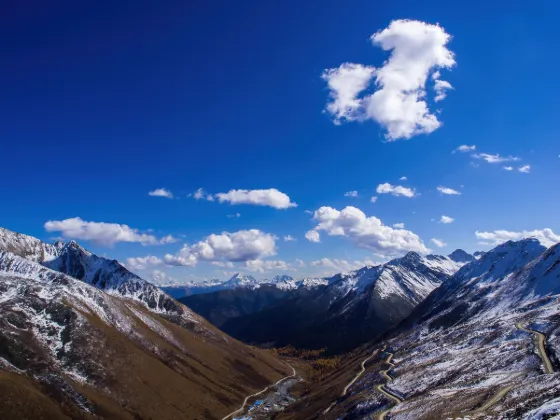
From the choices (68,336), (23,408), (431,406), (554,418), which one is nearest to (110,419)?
(23,408)

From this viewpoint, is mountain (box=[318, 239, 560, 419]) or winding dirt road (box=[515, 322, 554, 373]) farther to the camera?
winding dirt road (box=[515, 322, 554, 373])

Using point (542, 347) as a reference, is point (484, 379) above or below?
below

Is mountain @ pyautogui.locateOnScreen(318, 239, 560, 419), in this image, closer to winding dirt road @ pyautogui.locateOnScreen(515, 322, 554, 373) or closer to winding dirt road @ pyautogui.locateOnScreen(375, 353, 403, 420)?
winding dirt road @ pyautogui.locateOnScreen(515, 322, 554, 373)

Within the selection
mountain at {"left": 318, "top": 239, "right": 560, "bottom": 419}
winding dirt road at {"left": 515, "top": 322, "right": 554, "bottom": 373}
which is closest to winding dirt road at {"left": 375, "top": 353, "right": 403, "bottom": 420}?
mountain at {"left": 318, "top": 239, "right": 560, "bottom": 419}

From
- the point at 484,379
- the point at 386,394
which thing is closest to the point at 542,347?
the point at 484,379

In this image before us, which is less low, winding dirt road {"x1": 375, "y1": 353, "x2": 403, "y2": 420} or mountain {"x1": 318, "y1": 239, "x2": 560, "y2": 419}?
mountain {"x1": 318, "y1": 239, "x2": 560, "y2": 419}

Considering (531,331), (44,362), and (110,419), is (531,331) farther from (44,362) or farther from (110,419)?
(44,362)

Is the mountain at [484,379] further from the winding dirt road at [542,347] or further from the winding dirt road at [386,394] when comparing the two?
the winding dirt road at [386,394]

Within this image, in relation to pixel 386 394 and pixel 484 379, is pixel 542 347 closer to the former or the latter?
pixel 484 379

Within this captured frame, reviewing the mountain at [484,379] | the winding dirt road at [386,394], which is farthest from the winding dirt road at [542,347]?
the winding dirt road at [386,394]

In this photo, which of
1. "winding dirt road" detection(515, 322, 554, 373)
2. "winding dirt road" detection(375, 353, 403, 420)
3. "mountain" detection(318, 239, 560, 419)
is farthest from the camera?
"winding dirt road" detection(375, 353, 403, 420)

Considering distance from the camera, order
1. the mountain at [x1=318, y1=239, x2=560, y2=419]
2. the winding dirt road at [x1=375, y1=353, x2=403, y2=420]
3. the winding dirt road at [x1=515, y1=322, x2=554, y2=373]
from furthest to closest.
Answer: the winding dirt road at [x1=375, y1=353, x2=403, y2=420], the winding dirt road at [x1=515, y1=322, x2=554, y2=373], the mountain at [x1=318, y1=239, x2=560, y2=419]

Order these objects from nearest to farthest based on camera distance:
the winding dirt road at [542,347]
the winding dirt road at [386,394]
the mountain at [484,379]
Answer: the mountain at [484,379]
the winding dirt road at [542,347]
the winding dirt road at [386,394]
